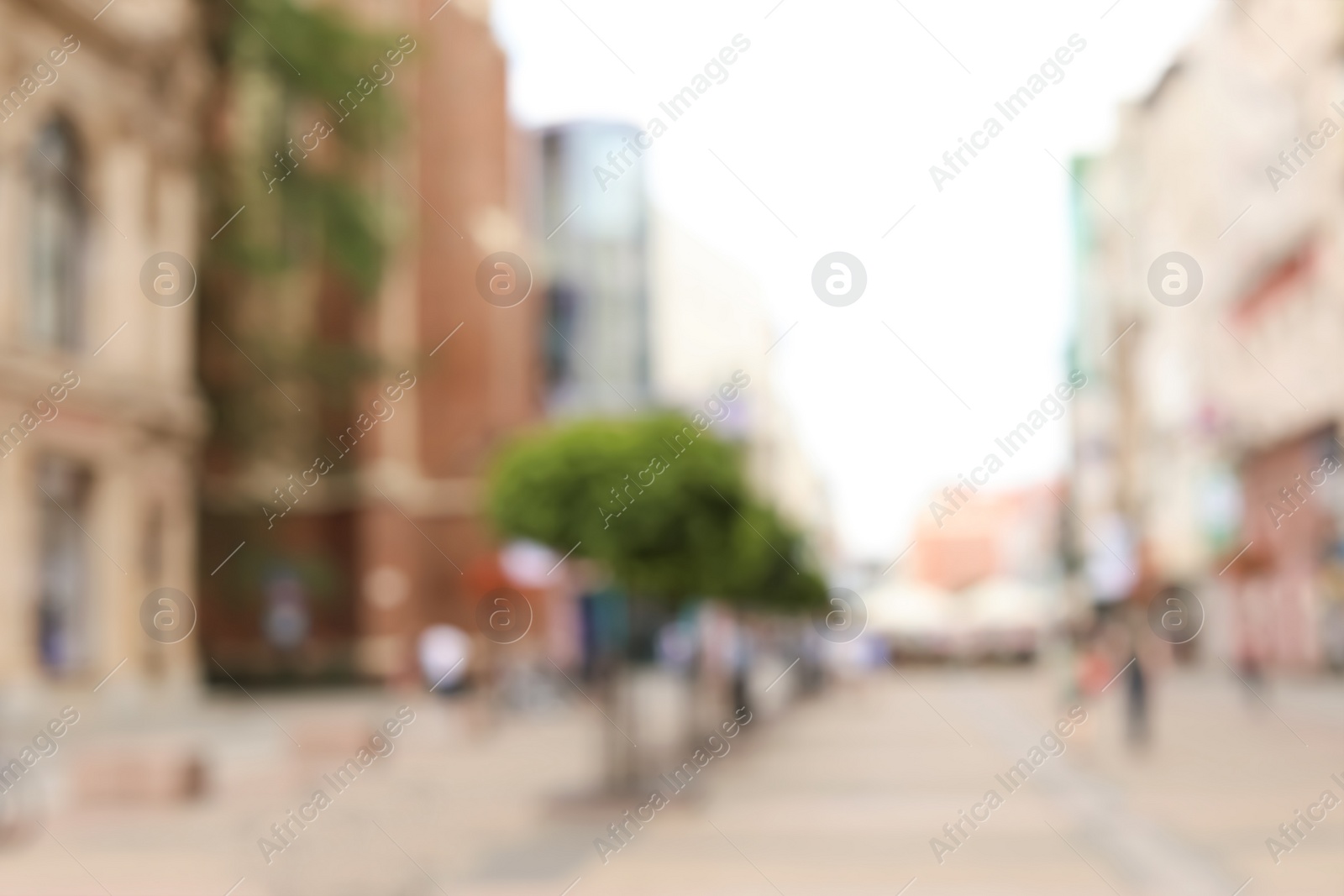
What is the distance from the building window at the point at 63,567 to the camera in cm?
2653

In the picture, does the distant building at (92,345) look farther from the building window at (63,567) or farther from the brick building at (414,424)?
the brick building at (414,424)

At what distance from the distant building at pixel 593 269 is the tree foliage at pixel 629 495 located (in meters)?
49.0

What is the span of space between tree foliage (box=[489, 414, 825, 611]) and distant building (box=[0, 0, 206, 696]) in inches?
444

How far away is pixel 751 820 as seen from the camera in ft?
46.5

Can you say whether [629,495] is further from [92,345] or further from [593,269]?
[593,269]

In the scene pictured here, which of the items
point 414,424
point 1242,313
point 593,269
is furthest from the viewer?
point 593,269

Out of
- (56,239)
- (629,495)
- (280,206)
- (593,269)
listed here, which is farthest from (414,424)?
(629,495)

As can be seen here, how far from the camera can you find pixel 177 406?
2984cm

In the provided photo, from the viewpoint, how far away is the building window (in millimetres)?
26531


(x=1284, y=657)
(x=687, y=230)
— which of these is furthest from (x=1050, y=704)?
(x=687, y=230)

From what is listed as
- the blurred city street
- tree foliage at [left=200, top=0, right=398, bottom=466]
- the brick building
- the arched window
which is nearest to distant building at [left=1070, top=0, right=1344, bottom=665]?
the blurred city street

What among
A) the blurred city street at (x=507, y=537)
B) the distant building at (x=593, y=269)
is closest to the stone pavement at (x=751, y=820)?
the blurred city street at (x=507, y=537)

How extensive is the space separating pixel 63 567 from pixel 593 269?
141 ft

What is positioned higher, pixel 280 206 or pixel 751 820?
pixel 280 206
